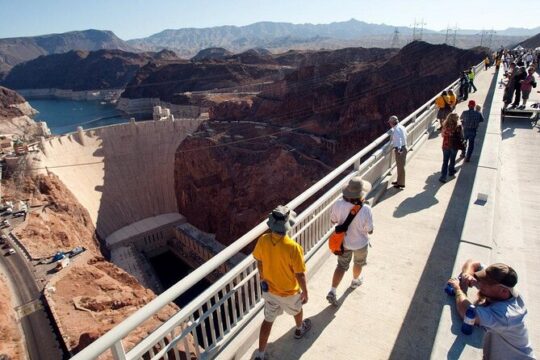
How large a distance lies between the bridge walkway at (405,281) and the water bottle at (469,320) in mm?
107

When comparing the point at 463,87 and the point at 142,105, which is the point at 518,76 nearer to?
the point at 463,87

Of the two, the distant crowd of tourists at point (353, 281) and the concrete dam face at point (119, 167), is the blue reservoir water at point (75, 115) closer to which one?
the concrete dam face at point (119, 167)

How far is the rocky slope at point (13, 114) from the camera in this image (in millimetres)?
74262

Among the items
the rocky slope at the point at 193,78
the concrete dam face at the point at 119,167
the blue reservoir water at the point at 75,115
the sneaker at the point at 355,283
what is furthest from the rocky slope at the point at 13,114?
the sneaker at the point at 355,283

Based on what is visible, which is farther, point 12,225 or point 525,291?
point 12,225

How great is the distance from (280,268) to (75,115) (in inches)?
4405

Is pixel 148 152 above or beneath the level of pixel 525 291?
beneath

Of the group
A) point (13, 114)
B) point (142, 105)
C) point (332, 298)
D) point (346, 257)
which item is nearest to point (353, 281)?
point (332, 298)

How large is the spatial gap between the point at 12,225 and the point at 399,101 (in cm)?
3577

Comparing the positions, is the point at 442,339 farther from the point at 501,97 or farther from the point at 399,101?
the point at 399,101

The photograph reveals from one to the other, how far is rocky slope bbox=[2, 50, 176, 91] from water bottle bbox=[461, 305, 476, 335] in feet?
467

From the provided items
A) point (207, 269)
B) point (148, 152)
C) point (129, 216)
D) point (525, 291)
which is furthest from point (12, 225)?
point (525, 291)

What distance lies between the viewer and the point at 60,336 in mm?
14531

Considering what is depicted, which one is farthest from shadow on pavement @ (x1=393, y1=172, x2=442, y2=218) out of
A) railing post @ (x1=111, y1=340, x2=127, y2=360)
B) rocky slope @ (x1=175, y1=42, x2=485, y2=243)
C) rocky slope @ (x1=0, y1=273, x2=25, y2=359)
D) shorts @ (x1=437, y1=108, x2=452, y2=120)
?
rocky slope @ (x1=175, y1=42, x2=485, y2=243)
